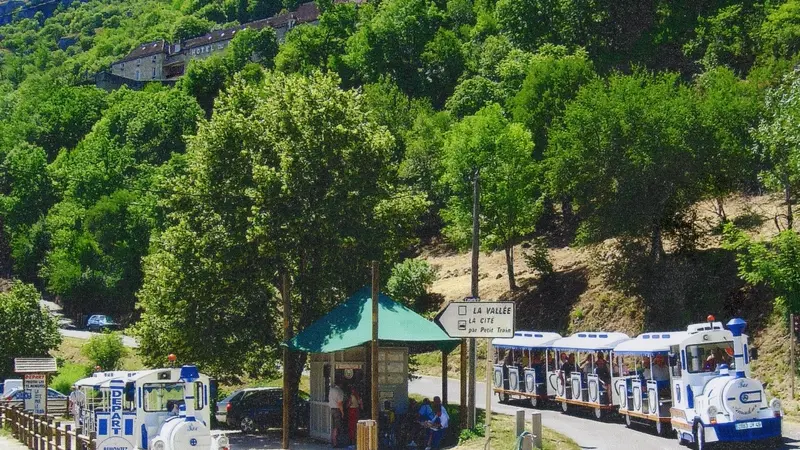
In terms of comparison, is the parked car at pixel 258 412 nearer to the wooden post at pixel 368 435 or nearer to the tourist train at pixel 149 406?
the tourist train at pixel 149 406

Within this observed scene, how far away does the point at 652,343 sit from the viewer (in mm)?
28938

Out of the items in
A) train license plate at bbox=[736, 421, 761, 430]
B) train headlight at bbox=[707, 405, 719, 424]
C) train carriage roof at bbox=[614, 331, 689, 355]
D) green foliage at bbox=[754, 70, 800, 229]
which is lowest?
train license plate at bbox=[736, 421, 761, 430]

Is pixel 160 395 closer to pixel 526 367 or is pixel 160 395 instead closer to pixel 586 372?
pixel 586 372

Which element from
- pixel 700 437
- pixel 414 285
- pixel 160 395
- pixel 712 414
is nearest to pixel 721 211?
pixel 414 285

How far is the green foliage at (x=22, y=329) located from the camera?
54031 millimetres

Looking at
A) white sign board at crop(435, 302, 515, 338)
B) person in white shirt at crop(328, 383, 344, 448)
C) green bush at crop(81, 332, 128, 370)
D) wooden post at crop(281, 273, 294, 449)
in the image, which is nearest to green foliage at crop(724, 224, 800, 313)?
person in white shirt at crop(328, 383, 344, 448)

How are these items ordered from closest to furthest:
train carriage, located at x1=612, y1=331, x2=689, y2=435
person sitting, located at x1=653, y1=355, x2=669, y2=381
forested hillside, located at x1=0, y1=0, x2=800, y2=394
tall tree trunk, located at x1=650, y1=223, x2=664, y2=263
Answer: train carriage, located at x1=612, y1=331, x2=689, y2=435 → person sitting, located at x1=653, y1=355, x2=669, y2=381 → forested hillside, located at x1=0, y1=0, x2=800, y2=394 → tall tree trunk, located at x1=650, y1=223, x2=664, y2=263

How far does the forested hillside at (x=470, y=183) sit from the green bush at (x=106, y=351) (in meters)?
6.26

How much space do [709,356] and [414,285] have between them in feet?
105

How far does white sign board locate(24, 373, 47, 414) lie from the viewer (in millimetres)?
38000

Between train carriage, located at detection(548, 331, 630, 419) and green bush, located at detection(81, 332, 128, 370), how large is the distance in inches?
1107

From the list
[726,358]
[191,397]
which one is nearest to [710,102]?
[726,358]

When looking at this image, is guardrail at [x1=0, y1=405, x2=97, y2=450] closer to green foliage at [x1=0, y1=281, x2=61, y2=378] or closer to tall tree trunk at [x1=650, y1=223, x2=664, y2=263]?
green foliage at [x1=0, y1=281, x2=61, y2=378]

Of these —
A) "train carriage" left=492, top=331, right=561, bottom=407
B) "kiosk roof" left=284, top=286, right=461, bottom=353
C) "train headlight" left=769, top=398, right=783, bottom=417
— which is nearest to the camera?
"train headlight" left=769, top=398, right=783, bottom=417
